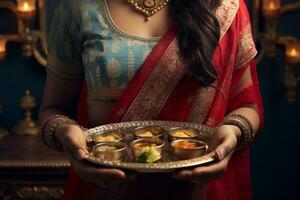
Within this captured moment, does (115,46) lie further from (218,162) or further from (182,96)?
(218,162)

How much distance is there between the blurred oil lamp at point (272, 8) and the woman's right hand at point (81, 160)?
1.18 meters

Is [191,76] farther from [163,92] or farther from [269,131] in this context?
[269,131]

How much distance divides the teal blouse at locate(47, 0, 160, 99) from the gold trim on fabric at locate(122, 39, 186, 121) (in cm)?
3

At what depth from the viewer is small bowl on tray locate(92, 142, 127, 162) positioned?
2.84ft

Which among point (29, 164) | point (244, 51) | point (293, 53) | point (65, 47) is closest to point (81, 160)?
point (65, 47)

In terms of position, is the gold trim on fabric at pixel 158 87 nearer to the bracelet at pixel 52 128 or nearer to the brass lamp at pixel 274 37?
the bracelet at pixel 52 128

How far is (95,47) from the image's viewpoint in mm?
947

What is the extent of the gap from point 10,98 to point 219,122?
1224 mm

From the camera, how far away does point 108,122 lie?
0.98m

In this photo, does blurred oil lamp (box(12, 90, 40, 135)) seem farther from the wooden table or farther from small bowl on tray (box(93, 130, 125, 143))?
small bowl on tray (box(93, 130, 125, 143))

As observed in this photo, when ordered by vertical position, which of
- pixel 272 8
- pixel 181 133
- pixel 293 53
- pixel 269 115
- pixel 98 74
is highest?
pixel 98 74

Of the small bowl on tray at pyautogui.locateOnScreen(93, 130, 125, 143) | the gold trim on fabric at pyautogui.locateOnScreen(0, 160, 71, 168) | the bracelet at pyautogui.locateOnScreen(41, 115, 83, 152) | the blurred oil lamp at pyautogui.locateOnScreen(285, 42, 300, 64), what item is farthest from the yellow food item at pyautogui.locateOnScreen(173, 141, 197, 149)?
the blurred oil lamp at pyautogui.locateOnScreen(285, 42, 300, 64)

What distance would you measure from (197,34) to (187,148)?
0.72ft

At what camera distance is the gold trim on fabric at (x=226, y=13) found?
3.29 feet
